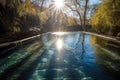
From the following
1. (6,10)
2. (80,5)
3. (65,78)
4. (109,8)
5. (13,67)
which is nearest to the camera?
(65,78)

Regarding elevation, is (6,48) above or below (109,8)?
below

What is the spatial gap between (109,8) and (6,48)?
11.5 metres

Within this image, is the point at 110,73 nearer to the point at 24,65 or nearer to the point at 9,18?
the point at 24,65

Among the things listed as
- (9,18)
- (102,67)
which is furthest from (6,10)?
(102,67)

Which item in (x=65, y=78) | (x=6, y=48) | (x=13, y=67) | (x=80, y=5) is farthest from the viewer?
(x=80, y=5)

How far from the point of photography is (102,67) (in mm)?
7445

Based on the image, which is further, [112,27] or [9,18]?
[112,27]

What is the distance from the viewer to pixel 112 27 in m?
18.7

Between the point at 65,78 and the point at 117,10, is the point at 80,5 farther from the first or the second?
the point at 65,78

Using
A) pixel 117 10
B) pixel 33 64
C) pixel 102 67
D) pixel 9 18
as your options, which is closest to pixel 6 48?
pixel 33 64

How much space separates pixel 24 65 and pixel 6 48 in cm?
337

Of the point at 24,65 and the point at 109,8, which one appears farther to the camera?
the point at 109,8

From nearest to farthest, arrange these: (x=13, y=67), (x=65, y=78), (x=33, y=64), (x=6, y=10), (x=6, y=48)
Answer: (x=65, y=78), (x=13, y=67), (x=33, y=64), (x=6, y=48), (x=6, y=10)

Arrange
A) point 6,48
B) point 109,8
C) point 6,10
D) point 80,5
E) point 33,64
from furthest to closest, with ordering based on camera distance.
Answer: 1. point 80,5
2. point 109,8
3. point 6,10
4. point 6,48
5. point 33,64
